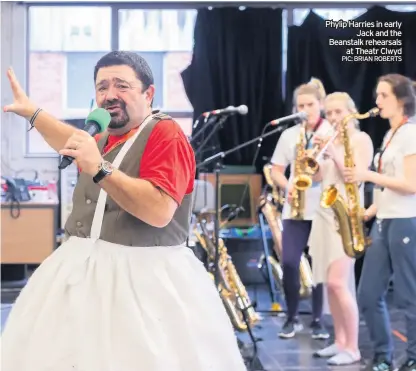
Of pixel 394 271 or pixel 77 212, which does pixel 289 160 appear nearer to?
pixel 394 271

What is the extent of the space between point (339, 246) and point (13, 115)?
4.00m

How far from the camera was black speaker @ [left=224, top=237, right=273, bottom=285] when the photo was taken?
18.9 feet

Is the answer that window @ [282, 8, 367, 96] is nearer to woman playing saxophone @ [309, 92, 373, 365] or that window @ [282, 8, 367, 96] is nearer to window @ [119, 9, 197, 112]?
window @ [119, 9, 197, 112]

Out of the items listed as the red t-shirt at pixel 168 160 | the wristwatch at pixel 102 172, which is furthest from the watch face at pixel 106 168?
the red t-shirt at pixel 168 160

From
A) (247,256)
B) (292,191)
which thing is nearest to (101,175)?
(292,191)

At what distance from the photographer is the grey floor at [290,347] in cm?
362

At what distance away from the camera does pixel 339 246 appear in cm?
362

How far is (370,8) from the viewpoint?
239 inches

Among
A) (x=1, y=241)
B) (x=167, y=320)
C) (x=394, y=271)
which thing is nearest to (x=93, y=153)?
(x=167, y=320)

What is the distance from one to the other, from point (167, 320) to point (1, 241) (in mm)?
4157

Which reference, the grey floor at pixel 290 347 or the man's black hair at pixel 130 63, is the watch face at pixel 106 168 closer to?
the man's black hair at pixel 130 63

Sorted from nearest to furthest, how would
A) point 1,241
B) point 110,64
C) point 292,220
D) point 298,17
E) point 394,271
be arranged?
point 110,64, point 394,271, point 292,220, point 1,241, point 298,17

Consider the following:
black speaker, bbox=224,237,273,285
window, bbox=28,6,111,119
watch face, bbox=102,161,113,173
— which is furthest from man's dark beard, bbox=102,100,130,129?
window, bbox=28,6,111,119

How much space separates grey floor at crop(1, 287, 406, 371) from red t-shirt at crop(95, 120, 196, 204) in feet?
6.89
